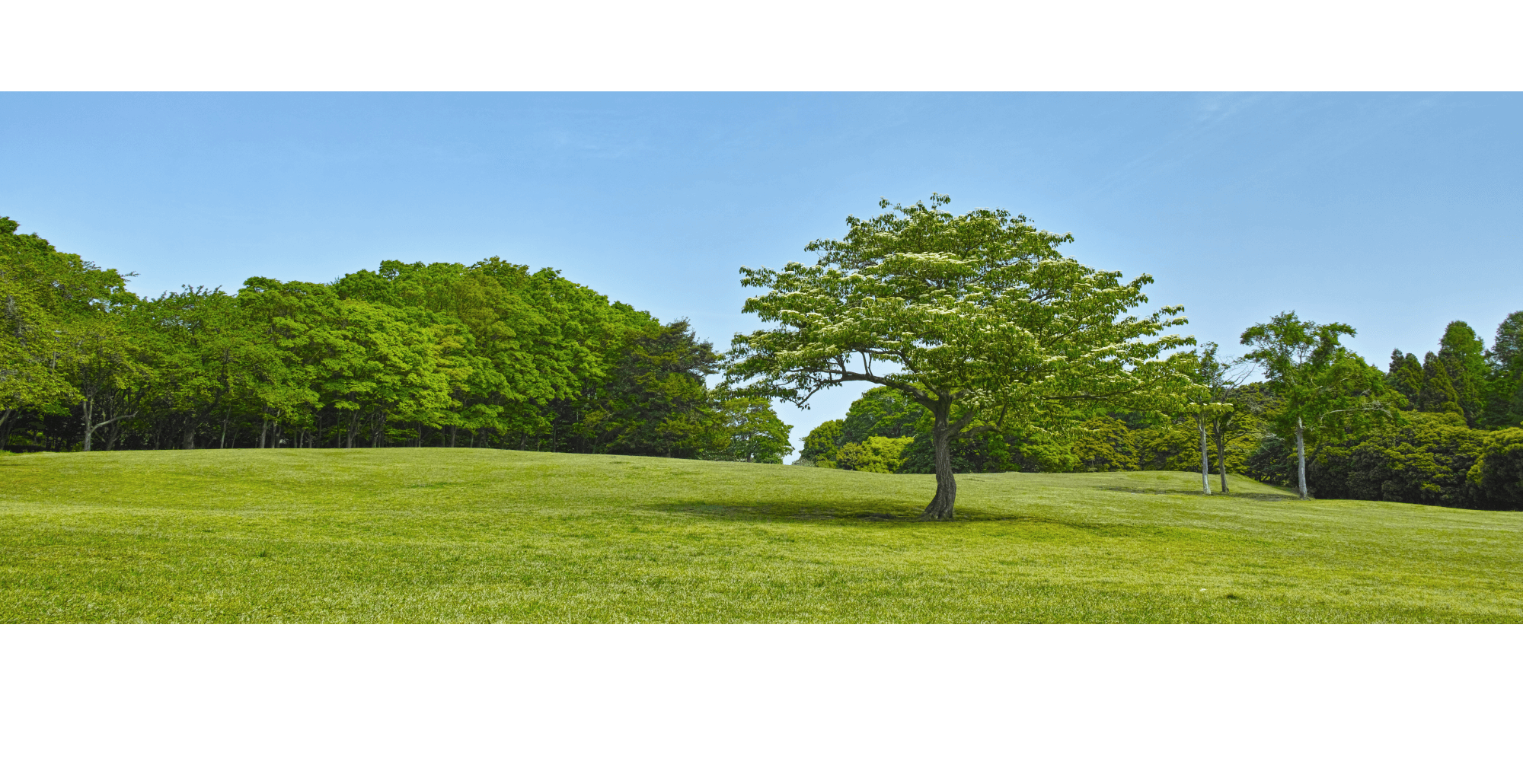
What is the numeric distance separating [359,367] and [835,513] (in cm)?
3123

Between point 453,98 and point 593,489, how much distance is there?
20.7 m

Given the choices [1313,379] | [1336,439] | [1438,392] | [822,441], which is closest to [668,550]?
[1313,379]

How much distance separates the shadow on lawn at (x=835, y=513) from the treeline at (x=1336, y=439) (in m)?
3.21

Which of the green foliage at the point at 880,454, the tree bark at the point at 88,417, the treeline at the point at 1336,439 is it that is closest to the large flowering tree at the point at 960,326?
the treeline at the point at 1336,439

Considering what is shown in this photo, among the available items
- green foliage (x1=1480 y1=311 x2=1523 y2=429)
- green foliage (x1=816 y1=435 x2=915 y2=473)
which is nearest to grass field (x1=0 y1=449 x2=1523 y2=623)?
green foliage (x1=1480 y1=311 x2=1523 y2=429)

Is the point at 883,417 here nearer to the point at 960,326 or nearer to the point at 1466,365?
the point at 960,326

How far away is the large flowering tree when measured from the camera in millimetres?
19391

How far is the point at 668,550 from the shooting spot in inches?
557

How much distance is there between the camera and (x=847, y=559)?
13586 millimetres

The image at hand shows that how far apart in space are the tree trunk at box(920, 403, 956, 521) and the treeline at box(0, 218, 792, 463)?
19.6ft

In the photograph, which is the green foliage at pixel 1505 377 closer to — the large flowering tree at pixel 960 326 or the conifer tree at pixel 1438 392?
the conifer tree at pixel 1438 392
